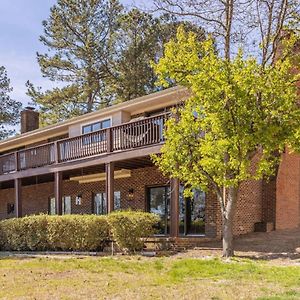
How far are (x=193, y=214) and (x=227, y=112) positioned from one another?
676cm

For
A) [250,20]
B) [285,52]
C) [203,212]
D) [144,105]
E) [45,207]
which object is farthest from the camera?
[45,207]

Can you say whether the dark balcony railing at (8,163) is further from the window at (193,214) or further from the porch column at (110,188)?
the window at (193,214)

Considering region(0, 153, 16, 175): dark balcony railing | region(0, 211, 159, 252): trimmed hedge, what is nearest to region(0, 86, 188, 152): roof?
region(0, 153, 16, 175): dark balcony railing

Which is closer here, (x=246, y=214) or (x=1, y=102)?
(x=246, y=214)

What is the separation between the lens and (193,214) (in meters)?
16.3

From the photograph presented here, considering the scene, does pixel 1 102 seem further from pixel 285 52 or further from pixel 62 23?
pixel 285 52

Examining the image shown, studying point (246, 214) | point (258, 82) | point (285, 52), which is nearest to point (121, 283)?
→ point (258, 82)

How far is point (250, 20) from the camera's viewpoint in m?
14.0

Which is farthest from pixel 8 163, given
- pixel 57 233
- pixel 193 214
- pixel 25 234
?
pixel 193 214

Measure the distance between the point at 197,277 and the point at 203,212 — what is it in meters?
7.24

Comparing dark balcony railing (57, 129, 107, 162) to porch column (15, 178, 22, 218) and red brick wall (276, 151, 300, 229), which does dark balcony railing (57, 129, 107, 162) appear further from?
red brick wall (276, 151, 300, 229)

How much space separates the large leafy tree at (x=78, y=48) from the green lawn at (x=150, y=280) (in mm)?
24875

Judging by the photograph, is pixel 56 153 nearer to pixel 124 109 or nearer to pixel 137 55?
pixel 124 109

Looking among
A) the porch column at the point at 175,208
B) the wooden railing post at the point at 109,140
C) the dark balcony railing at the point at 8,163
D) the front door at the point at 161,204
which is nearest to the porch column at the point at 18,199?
the dark balcony railing at the point at 8,163
